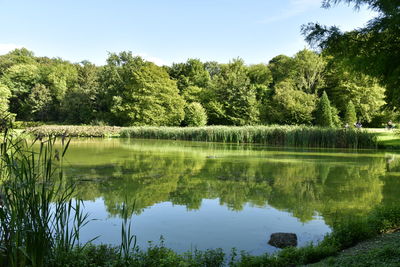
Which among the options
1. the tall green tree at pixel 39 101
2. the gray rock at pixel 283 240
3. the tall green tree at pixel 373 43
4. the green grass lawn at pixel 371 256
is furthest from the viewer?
the tall green tree at pixel 39 101

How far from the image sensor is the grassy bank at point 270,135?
1598cm

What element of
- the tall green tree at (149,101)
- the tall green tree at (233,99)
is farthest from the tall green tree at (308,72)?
the tall green tree at (149,101)

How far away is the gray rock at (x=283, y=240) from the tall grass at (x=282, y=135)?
13.4m

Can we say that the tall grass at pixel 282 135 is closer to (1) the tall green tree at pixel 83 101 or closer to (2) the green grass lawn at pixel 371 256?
(1) the tall green tree at pixel 83 101

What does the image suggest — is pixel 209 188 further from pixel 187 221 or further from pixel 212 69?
pixel 212 69

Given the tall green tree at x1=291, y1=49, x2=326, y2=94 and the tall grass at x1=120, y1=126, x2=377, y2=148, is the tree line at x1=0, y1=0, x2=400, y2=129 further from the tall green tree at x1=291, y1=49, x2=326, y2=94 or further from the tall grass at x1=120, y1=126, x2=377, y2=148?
the tall grass at x1=120, y1=126, x2=377, y2=148

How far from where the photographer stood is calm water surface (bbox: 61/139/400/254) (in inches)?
165

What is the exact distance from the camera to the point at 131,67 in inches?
1316

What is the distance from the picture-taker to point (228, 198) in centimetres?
612

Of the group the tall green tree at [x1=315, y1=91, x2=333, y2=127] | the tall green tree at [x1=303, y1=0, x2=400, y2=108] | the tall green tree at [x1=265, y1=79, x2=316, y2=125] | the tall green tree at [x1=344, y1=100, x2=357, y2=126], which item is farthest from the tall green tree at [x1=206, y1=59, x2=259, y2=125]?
the tall green tree at [x1=303, y1=0, x2=400, y2=108]

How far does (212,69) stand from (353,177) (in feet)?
120

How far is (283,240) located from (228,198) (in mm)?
2390

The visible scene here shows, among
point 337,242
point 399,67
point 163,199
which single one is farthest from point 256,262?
point 163,199

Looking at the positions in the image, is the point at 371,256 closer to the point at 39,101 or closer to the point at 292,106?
the point at 292,106
